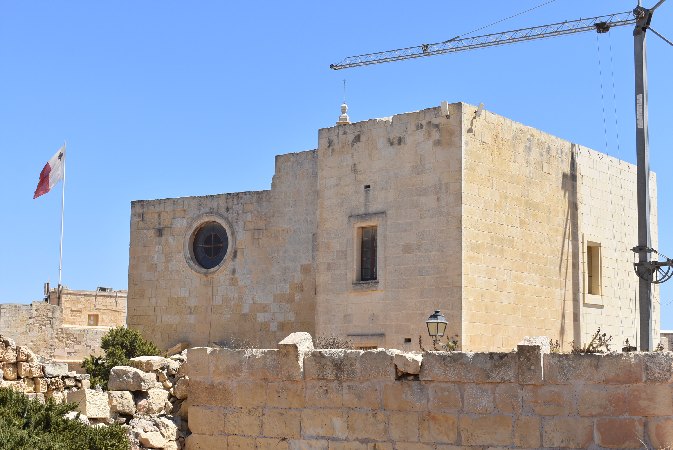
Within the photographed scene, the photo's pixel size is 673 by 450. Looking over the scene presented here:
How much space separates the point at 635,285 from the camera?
20516mm

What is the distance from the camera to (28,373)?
10867 millimetres

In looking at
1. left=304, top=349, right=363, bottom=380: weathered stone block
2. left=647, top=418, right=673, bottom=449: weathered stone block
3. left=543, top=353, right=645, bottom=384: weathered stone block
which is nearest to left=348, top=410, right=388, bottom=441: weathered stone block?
left=304, top=349, right=363, bottom=380: weathered stone block

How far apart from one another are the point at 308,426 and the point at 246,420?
1.87 feet

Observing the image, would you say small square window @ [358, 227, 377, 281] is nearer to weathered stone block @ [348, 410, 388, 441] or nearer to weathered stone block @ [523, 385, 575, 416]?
weathered stone block @ [348, 410, 388, 441]

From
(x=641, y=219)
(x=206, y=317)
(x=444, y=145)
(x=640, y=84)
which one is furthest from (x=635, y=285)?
(x=206, y=317)

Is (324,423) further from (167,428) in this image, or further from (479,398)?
(167,428)

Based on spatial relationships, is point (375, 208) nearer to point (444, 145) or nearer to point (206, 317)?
point (444, 145)

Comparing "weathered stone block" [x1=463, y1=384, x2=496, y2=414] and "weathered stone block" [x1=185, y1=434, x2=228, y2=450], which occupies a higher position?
"weathered stone block" [x1=463, y1=384, x2=496, y2=414]

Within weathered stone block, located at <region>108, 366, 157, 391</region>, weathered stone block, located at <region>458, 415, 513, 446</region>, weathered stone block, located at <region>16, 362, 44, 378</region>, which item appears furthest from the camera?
weathered stone block, located at <region>16, 362, 44, 378</region>

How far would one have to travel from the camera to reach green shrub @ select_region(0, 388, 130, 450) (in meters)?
7.35

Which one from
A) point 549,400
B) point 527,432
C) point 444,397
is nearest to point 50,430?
point 444,397

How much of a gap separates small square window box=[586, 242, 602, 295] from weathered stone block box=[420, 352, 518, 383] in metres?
13.1

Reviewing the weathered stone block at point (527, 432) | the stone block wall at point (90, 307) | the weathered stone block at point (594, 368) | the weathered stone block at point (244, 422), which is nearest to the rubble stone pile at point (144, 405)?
the weathered stone block at point (244, 422)

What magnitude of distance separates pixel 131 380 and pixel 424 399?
2.80 m
